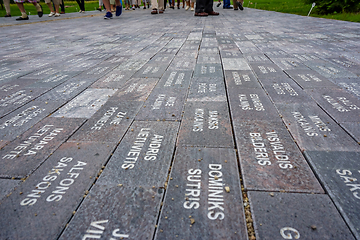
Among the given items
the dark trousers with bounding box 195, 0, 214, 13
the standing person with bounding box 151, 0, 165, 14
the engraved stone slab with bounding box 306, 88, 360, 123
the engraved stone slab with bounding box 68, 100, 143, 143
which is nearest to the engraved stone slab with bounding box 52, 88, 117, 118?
the engraved stone slab with bounding box 68, 100, 143, 143

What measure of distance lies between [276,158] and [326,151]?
1.71 feet

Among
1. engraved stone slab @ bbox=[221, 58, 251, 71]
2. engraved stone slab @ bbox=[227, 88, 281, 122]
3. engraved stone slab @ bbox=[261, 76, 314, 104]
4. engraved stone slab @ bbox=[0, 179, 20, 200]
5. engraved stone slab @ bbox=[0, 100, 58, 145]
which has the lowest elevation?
engraved stone slab @ bbox=[0, 179, 20, 200]

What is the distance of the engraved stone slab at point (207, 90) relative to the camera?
3.03 m

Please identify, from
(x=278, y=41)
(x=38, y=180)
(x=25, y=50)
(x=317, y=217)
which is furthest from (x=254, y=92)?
(x=25, y=50)

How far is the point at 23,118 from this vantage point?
2705 millimetres

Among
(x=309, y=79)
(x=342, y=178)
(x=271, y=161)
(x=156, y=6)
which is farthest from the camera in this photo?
(x=156, y=6)

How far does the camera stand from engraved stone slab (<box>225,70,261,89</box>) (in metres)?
3.44

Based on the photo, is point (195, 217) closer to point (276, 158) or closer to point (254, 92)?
point (276, 158)

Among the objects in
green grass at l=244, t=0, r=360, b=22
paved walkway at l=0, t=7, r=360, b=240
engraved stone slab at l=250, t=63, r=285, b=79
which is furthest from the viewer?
green grass at l=244, t=0, r=360, b=22

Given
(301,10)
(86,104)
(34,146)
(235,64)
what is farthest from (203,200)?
(301,10)

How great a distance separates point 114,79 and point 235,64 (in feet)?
8.29

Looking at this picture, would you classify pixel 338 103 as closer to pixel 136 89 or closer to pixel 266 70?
pixel 266 70

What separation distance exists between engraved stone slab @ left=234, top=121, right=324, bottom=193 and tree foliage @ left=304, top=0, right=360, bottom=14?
13519 millimetres

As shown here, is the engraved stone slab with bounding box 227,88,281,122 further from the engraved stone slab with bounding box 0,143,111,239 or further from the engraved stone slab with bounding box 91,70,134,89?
the engraved stone slab with bounding box 91,70,134,89
